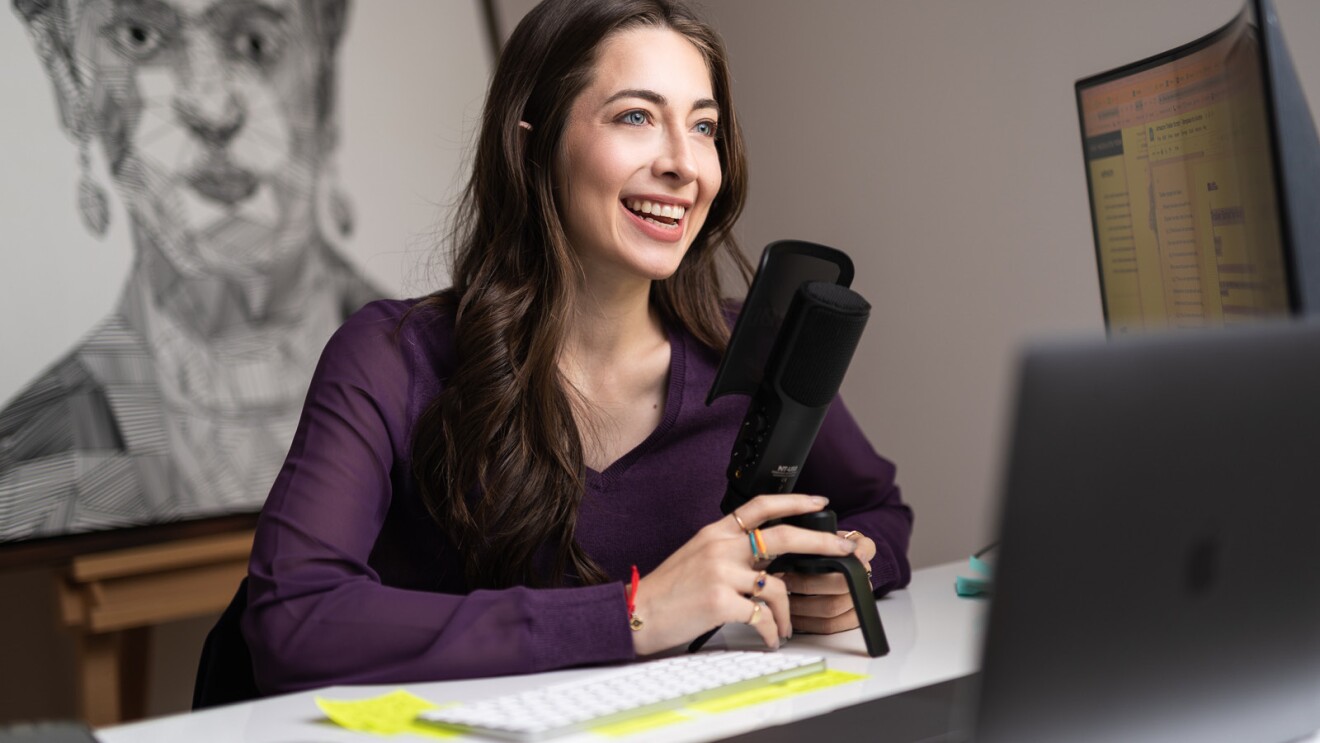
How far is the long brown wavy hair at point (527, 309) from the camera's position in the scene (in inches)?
55.1

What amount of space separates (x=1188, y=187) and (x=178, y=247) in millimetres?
1937

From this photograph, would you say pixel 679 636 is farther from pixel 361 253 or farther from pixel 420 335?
pixel 361 253

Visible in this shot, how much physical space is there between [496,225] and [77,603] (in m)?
1.21

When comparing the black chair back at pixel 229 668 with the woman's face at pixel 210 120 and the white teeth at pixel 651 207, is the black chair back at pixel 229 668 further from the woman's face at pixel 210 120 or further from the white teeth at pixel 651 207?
the woman's face at pixel 210 120

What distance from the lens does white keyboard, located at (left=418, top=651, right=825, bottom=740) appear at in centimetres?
88

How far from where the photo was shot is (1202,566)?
61 cm

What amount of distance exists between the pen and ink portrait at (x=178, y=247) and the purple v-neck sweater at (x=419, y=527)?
104cm

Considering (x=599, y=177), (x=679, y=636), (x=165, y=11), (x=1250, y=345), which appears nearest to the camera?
(x=1250, y=345)

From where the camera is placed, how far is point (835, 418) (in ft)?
5.33

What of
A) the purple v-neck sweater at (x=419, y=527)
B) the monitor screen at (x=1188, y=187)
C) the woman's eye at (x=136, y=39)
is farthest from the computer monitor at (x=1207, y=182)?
the woman's eye at (x=136, y=39)

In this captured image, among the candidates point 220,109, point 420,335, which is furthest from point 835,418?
point 220,109

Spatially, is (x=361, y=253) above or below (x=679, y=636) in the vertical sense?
above

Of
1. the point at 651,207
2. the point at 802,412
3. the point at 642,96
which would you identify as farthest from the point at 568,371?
the point at 802,412

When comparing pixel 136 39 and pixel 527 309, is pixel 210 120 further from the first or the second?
pixel 527 309
